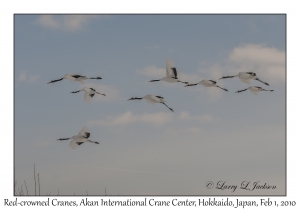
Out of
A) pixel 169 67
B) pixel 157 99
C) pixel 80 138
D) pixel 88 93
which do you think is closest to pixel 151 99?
pixel 157 99

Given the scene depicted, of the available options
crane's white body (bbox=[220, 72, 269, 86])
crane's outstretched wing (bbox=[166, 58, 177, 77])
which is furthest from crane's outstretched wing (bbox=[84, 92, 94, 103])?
crane's white body (bbox=[220, 72, 269, 86])

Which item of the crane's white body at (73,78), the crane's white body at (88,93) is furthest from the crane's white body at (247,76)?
the crane's white body at (73,78)

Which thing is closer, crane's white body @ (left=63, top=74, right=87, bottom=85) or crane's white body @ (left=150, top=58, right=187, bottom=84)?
crane's white body @ (left=150, top=58, right=187, bottom=84)

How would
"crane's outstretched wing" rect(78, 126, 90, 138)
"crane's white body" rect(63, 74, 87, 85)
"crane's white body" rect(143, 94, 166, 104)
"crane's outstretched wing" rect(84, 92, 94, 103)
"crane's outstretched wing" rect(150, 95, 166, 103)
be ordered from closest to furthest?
"crane's outstretched wing" rect(78, 126, 90, 138) → "crane's outstretched wing" rect(150, 95, 166, 103) → "crane's white body" rect(143, 94, 166, 104) → "crane's outstretched wing" rect(84, 92, 94, 103) → "crane's white body" rect(63, 74, 87, 85)

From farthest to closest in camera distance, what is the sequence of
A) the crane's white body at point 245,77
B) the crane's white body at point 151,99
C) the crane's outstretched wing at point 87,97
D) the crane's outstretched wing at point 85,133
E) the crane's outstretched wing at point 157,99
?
the crane's outstretched wing at point 87,97 < the crane's white body at point 245,77 < the crane's white body at point 151,99 < the crane's outstretched wing at point 157,99 < the crane's outstretched wing at point 85,133

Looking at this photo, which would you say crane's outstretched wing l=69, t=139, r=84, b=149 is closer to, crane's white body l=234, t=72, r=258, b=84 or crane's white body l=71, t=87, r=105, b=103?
crane's white body l=71, t=87, r=105, b=103

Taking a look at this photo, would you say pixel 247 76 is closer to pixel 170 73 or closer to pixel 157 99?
pixel 170 73

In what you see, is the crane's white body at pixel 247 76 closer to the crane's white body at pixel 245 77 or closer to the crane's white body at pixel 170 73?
the crane's white body at pixel 245 77

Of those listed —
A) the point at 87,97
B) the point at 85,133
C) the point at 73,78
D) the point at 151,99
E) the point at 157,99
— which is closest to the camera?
the point at 85,133

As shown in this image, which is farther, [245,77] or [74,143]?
[245,77]
